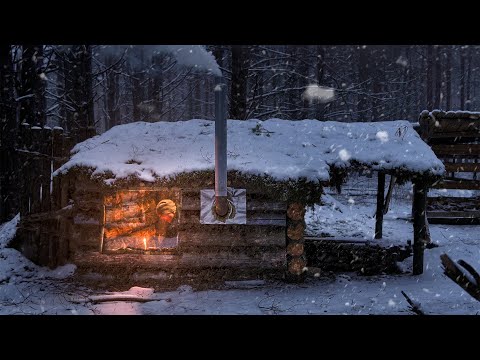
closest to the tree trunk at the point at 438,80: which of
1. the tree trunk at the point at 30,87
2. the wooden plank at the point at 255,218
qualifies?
the wooden plank at the point at 255,218

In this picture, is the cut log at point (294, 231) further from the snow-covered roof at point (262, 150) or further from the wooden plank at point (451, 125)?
the wooden plank at point (451, 125)

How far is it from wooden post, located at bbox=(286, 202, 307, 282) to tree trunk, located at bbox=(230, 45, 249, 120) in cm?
667

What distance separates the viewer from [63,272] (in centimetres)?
876

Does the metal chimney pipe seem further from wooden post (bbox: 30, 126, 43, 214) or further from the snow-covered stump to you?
the snow-covered stump

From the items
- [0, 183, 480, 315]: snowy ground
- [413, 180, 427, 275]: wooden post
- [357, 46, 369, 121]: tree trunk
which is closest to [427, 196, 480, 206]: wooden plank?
[0, 183, 480, 315]: snowy ground

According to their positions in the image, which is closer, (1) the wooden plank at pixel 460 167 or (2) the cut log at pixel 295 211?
(2) the cut log at pixel 295 211

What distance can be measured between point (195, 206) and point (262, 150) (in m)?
2.12

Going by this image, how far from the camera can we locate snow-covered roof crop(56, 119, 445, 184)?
838cm

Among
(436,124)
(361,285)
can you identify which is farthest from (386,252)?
(436,124)

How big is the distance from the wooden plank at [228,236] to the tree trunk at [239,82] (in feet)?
22.2

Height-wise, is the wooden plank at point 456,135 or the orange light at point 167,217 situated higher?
the wooden plank at point 456,135

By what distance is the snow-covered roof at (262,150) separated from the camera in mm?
8375

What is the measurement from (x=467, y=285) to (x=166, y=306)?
6.67 m
